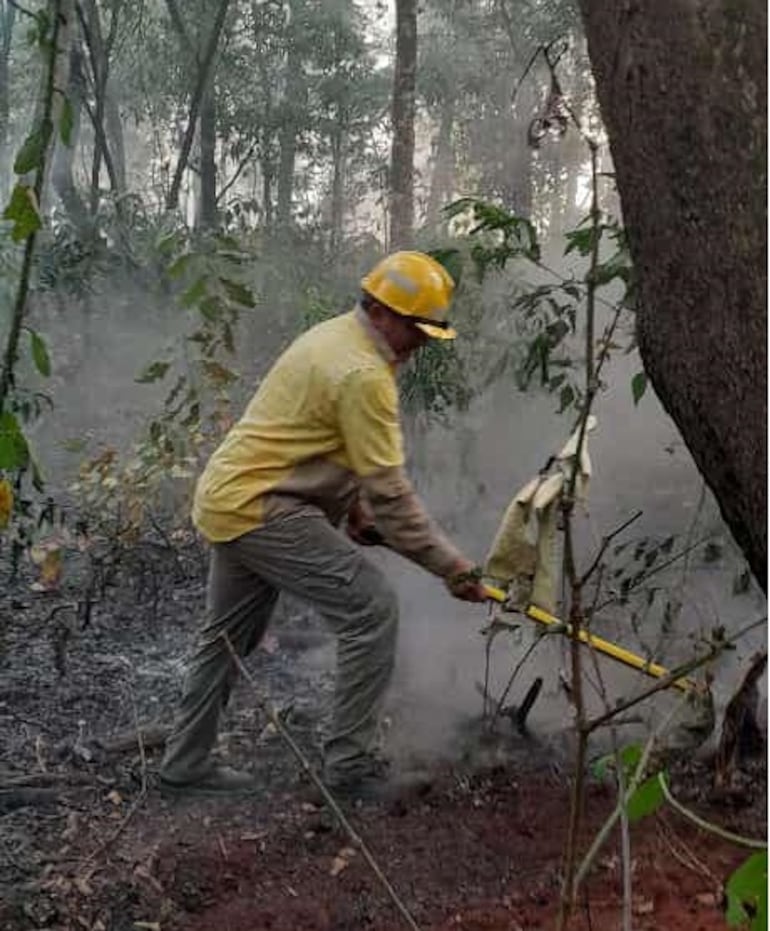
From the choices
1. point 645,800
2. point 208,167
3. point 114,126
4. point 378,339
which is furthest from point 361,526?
point 114,126

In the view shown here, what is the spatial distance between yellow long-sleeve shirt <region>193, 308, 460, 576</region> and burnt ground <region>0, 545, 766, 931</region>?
90cm

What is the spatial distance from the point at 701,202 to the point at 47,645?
430cm

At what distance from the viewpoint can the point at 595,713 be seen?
471 cm

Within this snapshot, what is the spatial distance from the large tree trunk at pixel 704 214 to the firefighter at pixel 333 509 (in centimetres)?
178

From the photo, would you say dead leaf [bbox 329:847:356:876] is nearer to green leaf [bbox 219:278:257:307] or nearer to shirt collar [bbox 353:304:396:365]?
shirt collar [bbox 353:304:396:365]

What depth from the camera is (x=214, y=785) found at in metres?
4.14

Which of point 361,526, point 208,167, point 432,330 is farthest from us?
point 208,167

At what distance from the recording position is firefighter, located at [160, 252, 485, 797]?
3816 millimetres

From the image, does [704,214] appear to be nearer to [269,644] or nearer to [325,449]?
[325,449]

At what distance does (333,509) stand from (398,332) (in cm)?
70

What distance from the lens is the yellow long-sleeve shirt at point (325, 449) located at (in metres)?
3.79

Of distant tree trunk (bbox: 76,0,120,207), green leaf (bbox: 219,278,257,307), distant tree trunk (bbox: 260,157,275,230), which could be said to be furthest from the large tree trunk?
distant tree trunk (bbox: 260,157,275,230)

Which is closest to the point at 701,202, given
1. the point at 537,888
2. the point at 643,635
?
the point at 537,888

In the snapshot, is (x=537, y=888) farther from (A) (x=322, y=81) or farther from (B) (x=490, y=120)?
(B) (x=490, y=120)
